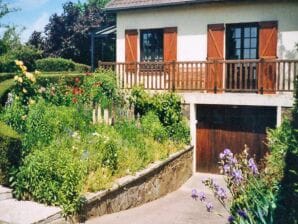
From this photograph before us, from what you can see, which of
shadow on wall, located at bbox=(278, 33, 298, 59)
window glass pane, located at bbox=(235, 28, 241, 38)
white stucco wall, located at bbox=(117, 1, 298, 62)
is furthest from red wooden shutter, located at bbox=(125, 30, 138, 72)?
shadow on wall, located at bbox=(278, 33, 298, 59)

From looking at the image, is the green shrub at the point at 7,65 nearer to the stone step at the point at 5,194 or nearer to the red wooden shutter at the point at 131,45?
the red wooden shutter at the point at 131,45

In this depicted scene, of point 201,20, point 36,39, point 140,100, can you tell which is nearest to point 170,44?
point 201,20

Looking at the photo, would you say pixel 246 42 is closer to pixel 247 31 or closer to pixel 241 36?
pixel 241 36

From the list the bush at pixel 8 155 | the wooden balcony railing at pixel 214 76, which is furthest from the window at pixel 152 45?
the bush at pixel 8 155

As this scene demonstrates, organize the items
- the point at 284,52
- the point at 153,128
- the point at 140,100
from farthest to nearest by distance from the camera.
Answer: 1. the point at 284,52
2. the point at 140,100
3. the point at 153,128

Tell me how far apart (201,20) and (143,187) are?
26.2ft

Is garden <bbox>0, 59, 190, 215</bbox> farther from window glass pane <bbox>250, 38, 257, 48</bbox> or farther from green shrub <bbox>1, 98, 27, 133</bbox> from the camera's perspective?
window glass pane <bbox>250, 38, 257, 48</bbox>

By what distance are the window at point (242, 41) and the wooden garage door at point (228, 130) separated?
264cm

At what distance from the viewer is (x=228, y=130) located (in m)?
14.9

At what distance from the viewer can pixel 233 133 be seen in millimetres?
14797

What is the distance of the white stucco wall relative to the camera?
15.2m

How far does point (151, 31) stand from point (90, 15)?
1521 centimetres

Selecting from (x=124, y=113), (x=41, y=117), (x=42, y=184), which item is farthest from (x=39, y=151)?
(x=124, y=113)

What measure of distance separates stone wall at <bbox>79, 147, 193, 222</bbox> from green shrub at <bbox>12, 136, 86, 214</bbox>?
Answer: 36 centimetres
